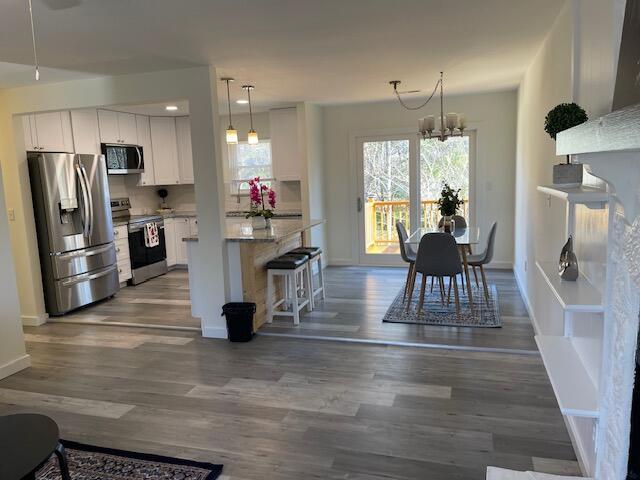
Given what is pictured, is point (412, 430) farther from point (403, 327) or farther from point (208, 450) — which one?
point (403, 327)

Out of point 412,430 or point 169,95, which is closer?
point 412,430

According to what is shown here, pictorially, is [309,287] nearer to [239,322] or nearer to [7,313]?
[239,322]

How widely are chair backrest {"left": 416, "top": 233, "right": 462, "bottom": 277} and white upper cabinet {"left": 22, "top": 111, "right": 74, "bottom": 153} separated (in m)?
4.32

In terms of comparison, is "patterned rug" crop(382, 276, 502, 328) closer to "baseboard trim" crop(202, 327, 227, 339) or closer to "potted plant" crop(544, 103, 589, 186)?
"baseboard trim" crop(202, 327, 227, 339)

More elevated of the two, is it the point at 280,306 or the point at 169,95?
the point at 169,95

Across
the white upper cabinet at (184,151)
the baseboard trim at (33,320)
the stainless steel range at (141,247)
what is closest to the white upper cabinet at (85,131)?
the stainless steel range at (141,247)

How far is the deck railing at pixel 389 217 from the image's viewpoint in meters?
7.00

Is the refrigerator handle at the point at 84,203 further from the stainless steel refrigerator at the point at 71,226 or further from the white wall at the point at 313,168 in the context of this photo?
the white wall at the point at 313,168

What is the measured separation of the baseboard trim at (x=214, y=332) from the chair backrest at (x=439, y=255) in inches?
77.7

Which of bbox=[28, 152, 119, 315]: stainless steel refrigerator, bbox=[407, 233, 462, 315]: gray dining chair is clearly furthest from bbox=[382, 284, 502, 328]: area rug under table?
bbox=[28, 152, 119, 315]: stainless steel refrigerator

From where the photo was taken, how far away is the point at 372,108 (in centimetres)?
694

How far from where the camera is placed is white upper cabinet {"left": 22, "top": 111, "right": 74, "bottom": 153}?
16.7ft

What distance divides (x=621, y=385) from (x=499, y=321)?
129 inches

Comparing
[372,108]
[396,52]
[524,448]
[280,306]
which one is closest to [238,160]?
[372,108]
